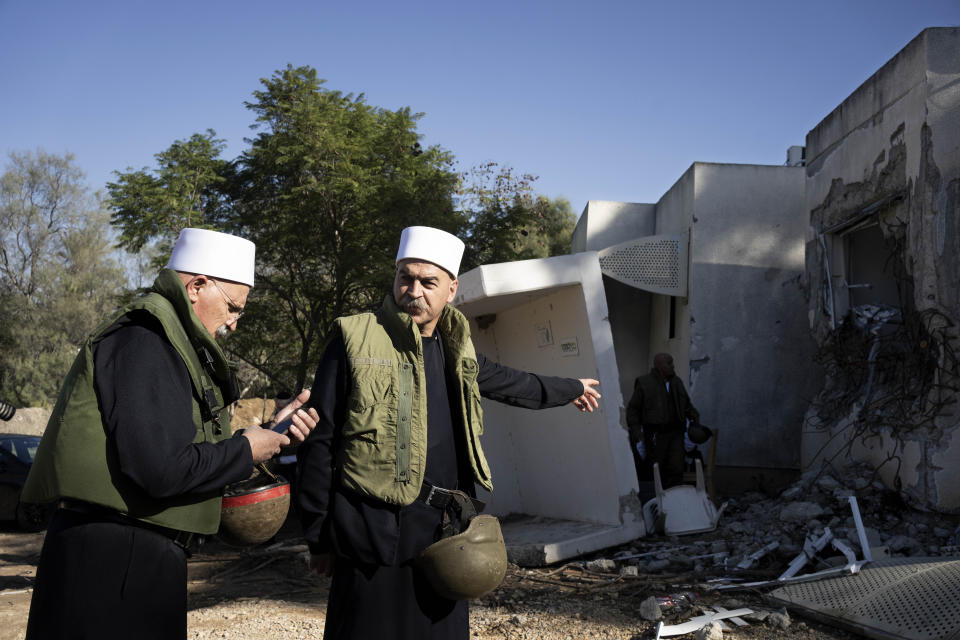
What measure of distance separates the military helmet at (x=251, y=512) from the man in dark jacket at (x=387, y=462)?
26 centimetres

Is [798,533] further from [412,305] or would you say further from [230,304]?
[230,304]

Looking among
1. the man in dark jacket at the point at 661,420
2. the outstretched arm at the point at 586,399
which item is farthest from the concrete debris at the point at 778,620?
the man in dark jacket at the point at 661,420

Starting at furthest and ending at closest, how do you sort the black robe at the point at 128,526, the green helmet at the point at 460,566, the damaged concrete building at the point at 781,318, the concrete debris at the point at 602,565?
the damaged concrete building at the point at 781,318, the concrete debris at the point at 602,565, the green helmet at the point at 460,566, the black robe at the point at 128,526

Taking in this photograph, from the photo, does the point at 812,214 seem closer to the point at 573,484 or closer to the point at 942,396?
the point at 942,396

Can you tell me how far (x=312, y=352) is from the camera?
1426cm

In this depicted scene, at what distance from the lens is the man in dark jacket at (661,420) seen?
8.41 meters

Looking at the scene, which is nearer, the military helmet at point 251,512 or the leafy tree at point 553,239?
the military helmet at point 251,512

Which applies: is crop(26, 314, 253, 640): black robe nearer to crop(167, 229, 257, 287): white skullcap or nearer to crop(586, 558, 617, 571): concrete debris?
crop(167, 229, 257, 287): white skullcap

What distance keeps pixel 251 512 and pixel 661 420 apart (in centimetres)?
634

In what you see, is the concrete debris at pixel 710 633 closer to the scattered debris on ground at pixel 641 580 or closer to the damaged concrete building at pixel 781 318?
the scattered debris on ground at pixel 641 580

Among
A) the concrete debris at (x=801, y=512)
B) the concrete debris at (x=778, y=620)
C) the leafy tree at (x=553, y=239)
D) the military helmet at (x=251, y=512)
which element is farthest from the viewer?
the leafy tree at (x=553, y=239)

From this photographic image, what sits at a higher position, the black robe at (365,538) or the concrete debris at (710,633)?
the black robe at (365,538)

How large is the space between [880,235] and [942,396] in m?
2.77

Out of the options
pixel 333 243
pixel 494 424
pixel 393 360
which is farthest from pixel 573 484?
pixel 333 243
